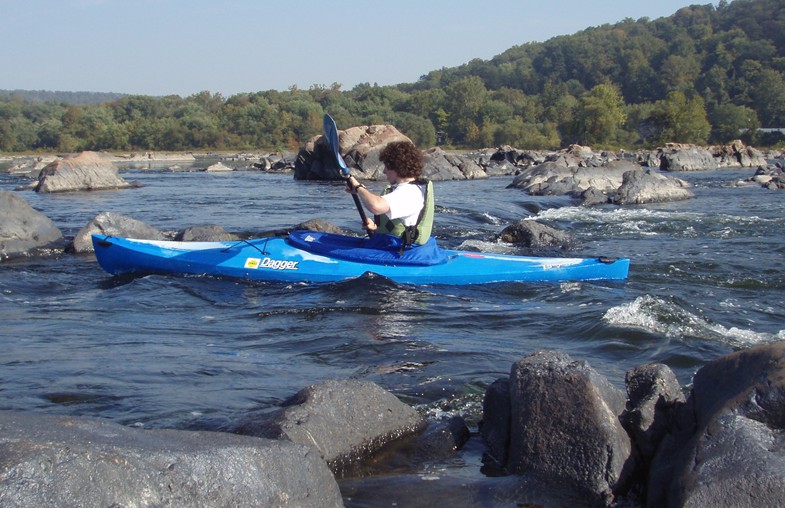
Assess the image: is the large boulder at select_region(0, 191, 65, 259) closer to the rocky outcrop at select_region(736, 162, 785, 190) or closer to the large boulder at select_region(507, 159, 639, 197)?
the large boulder at select_region(507, 159, 639, 197)

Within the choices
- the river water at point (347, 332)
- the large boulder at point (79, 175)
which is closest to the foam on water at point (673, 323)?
the river water at point (347, 332)

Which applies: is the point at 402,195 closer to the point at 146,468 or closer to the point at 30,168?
the point at 146,468

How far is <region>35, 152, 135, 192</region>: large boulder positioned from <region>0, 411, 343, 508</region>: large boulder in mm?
16744

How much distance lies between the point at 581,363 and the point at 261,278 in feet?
14.3

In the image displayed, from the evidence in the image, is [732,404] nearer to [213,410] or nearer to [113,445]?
[113,445]

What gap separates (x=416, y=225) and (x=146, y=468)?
4570 millimetres

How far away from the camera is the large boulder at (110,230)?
891 centimetres

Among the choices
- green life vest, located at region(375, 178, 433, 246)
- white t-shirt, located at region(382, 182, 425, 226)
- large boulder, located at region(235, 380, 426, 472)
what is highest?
white t-shirt, located at region(382, 182, 425, 226)

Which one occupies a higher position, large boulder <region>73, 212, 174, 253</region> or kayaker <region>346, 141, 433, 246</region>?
kayaker <region>346, 141, 433, 246</region>

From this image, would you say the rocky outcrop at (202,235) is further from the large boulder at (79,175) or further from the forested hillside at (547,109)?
the forested hillside at (547,109)

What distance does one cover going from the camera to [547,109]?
283 ft

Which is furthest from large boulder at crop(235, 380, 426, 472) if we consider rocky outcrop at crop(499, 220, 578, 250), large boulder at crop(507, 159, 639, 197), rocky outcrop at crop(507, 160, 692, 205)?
large boulder at crop(507, 159, 639, 197)

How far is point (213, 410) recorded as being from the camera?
12.2ft

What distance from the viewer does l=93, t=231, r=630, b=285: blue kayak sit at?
6.91 m
